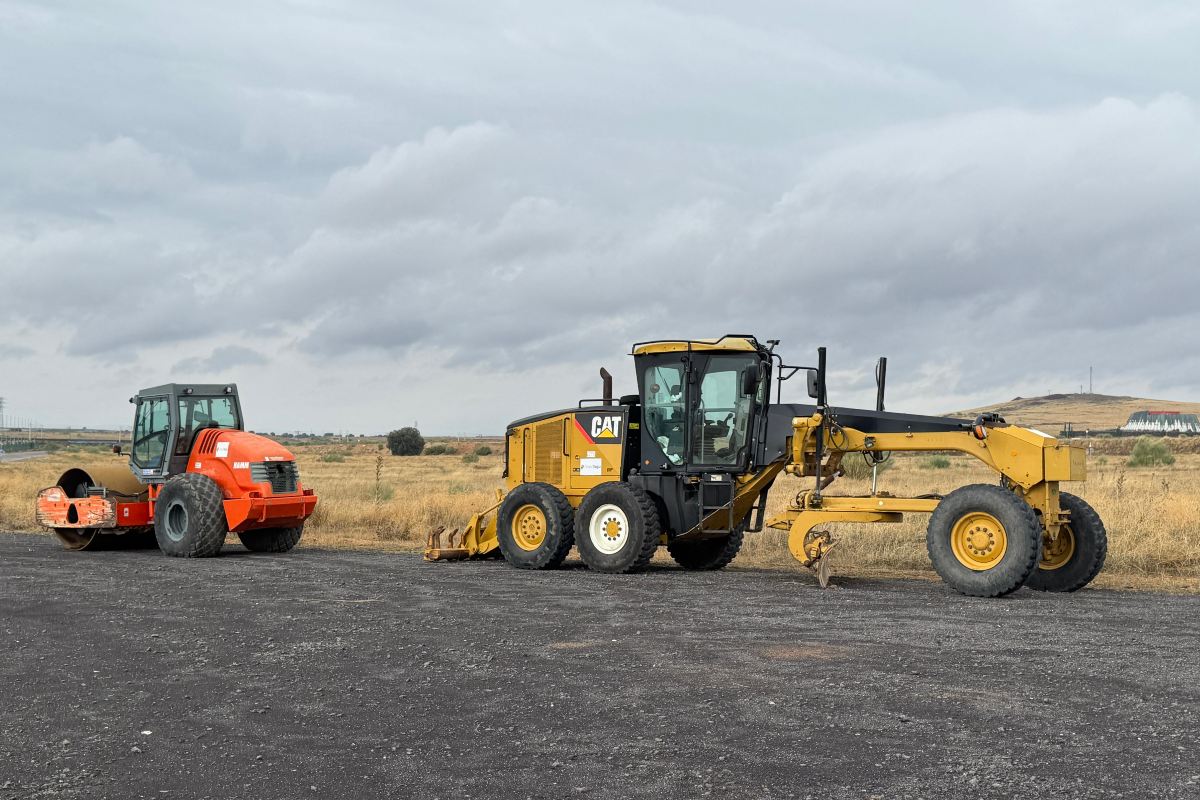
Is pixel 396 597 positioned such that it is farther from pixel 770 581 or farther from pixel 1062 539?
pixel 1062 539

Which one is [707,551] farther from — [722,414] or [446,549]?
[446,549]

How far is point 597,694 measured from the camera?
8.09 metres

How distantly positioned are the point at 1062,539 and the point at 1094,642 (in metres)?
4.09

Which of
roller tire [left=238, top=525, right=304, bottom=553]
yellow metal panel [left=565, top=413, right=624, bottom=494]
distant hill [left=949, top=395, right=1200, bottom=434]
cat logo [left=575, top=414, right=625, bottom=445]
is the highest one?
distant hill [left=949, top=395, right=1200, bottom=434]

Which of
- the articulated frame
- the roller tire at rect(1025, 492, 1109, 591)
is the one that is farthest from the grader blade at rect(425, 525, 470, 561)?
the roller tire at rect(1025, 492, 1109, 591)

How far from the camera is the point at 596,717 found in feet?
24.4

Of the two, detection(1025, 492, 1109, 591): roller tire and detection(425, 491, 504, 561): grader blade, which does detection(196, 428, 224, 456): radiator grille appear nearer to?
detection(425, 491, 504, 561): grader blade

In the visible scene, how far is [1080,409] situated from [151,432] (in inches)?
5921

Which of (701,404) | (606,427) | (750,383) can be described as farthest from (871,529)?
(750,383)

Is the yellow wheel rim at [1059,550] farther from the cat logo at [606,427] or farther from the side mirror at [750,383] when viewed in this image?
the cat logo at [606,427]

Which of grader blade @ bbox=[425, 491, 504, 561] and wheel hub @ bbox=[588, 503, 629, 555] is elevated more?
wheel hub @ bbox=[588, 503, 629, 555]

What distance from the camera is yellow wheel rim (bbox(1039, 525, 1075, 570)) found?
13.9 m

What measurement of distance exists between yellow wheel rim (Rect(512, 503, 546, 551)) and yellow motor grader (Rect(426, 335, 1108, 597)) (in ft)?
0.06

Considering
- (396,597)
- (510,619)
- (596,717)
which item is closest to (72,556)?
(396,597)
